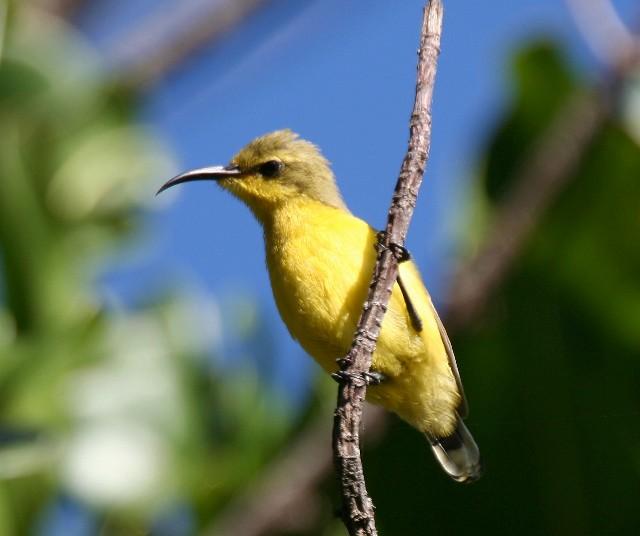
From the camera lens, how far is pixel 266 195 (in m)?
5.21

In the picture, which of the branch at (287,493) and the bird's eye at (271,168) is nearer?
the branch at (287,493)

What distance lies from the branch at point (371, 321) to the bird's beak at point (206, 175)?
2205 millimetres

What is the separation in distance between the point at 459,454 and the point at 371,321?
1.50 meters

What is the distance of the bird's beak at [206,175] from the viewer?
17.7ft

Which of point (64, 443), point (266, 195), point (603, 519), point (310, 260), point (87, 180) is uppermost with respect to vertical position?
point (87, 180)

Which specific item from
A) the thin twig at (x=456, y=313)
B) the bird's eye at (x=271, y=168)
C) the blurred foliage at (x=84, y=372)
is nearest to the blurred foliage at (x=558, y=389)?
the thin twig at (x=456, y=313)

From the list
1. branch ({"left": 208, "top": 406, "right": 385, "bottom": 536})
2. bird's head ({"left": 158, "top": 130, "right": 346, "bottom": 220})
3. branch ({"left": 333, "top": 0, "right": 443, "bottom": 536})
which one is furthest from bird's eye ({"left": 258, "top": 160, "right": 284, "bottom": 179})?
branch ({"left": 333, "top": 0, "right": 443, "bottom": 536})

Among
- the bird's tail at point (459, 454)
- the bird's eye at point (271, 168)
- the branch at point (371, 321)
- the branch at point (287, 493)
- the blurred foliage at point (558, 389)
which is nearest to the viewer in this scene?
the branch at point (371, 321)

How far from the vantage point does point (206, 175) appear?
18.0 feet

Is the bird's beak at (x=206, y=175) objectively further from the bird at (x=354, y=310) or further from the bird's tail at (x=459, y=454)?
the bird's tail at (x=459, y=454)

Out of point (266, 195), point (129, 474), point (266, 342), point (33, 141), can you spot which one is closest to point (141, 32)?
point (33, 141)

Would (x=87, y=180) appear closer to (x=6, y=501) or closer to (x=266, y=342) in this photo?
(x=266, y=342)

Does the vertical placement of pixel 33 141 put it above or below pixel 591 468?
above

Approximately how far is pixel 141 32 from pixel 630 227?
11.1ft
